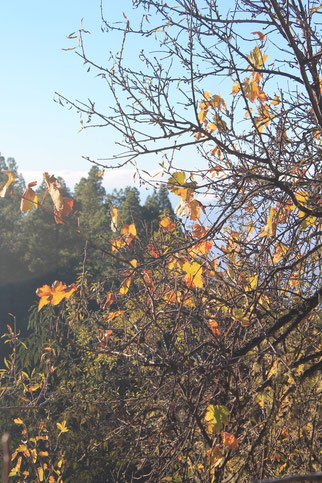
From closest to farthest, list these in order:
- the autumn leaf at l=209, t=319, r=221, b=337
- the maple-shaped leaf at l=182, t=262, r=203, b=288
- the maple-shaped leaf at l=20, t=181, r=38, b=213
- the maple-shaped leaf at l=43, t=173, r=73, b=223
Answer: the maple-shaped leaf at l=43, t=173, r=73, b=223 → the maple-shaped leaf at l=20, t=181, r=38, b=213 → the maple-shaped leaf at l=182, t=262, r=203, b=288 → the autumn leaf at l=209, t=319, r=221, b=337

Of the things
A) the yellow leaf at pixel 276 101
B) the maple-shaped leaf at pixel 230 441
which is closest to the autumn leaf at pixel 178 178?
the yellow leaf at pixel 276 101

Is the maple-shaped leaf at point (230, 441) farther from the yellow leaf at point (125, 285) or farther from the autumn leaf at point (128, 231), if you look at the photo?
the autumn leaf at point (128, 231)

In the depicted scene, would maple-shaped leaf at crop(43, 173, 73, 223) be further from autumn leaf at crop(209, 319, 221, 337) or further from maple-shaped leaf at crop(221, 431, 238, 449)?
autumn leaf at crop(209, 319, 221, 337)

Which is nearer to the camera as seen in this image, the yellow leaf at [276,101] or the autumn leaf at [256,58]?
the autumn leaf at [256,58]

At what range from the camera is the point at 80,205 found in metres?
28.2

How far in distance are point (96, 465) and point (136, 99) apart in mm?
6635

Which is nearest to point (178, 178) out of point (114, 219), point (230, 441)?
point (114, 219)

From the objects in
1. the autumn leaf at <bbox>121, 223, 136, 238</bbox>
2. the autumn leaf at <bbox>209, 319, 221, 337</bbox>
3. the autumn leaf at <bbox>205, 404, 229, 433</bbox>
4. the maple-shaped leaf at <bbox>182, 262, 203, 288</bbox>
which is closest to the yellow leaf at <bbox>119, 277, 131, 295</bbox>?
the autumn leaf at <bbox>121, 223, 136, 238</bbox>

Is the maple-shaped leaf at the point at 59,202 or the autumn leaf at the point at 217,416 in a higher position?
the maple-shaped leaf at the point at 59,202

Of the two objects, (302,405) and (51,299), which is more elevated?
(51,299)

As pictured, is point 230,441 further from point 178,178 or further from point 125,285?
point 178,178

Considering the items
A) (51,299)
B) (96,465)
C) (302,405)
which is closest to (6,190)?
(51,299)

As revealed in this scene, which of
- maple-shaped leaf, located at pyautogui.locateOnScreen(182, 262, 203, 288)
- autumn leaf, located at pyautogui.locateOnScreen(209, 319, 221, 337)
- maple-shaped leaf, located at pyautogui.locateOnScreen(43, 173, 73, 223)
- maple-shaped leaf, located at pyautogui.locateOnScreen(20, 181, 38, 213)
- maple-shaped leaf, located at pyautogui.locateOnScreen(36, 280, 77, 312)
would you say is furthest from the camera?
autumn leaf, located at pyautogui.locateOnScreen(209, 319, 221, 337)

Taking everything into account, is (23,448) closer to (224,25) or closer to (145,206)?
(224,25)
